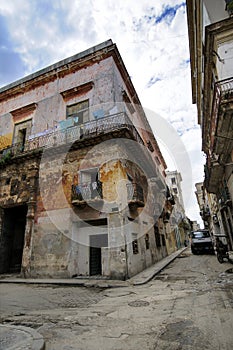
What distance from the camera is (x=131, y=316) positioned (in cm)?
414

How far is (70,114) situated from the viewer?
40.8 ft

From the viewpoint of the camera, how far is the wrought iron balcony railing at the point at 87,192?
954 cm

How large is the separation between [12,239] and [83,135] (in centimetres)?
730

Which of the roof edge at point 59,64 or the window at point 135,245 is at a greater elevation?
the roof edge at point 59,64

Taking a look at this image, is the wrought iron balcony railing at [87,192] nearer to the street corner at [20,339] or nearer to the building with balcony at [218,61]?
the building with balcony at [218,61]

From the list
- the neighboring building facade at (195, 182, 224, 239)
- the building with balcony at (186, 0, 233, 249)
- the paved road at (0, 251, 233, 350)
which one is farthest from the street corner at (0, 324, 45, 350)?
the neighboring building facade at (195, 182, 224, 239)

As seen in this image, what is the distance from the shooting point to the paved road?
2.99 metres

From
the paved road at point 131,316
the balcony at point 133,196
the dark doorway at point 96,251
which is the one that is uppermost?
the balcony at point 133,196

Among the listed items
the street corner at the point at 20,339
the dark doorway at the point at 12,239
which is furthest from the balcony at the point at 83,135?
the street corner at the point at 20,339

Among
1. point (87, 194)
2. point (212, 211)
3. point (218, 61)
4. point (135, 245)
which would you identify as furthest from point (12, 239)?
point (212, 211)

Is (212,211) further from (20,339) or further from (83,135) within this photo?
(20,339)

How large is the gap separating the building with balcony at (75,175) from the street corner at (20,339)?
5340 millimetres

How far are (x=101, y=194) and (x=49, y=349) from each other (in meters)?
6.87

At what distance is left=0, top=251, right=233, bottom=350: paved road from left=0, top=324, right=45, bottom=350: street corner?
10.1 inches
